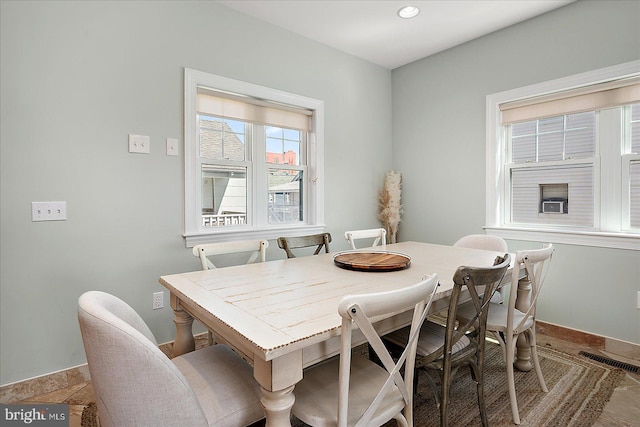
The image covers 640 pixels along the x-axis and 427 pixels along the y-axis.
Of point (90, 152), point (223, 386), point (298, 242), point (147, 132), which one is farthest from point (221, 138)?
point (223, 386)

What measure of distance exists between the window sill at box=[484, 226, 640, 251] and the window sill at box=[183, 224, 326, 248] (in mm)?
1743

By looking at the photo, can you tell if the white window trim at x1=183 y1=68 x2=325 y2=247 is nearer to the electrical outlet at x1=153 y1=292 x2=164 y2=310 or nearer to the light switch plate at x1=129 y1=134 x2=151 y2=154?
the light switch plate at x1=129 y1=134 x2=151 y2=154

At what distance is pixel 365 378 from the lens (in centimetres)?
127

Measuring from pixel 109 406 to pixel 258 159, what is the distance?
2301 mm

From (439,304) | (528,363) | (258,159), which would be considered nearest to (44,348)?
(258,159)

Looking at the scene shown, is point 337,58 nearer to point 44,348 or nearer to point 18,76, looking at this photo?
point 18,76

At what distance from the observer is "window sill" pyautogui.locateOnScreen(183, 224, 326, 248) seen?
8.27 feet

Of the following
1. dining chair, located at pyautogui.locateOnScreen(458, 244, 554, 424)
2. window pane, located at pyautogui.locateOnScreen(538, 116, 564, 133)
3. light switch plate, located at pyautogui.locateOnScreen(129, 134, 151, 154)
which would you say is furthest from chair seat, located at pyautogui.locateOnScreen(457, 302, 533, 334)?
light switch plate, located at pyautogui.locateOnScreen(129, 134, 151, 154)

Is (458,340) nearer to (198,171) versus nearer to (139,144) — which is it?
(198,171)

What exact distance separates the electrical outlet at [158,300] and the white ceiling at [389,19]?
2279 mm

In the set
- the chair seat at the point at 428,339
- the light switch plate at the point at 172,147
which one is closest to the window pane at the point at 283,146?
the light switch plate at the point at 172,147

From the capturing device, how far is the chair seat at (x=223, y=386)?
43.0 inches

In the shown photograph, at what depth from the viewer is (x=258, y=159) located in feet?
9.74

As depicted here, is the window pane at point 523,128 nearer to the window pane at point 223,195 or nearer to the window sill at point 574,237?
the window sill at point 574,237
